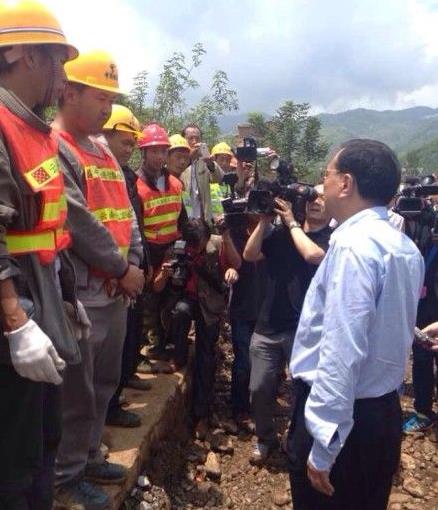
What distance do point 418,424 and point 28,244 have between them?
13.5ft

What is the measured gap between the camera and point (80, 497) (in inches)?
97.7

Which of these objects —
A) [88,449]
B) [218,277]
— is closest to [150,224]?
[218,277]

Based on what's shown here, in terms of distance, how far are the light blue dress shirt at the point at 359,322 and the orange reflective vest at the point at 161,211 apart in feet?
7.38

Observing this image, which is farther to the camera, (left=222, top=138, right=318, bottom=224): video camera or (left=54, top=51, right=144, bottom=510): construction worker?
(left=222, top=138, right=318, bottom=224): video camera

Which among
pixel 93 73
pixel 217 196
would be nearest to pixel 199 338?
pixel 217 196

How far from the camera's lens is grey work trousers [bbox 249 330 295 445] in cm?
392

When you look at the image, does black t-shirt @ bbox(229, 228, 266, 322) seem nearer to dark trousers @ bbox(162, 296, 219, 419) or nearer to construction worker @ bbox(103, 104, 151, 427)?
dark trousers @ bbox(162, 296, 219, 419)

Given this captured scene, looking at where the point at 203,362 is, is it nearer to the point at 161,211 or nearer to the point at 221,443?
the point at 221,443

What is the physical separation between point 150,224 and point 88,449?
194 centimetres

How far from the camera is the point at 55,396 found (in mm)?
1997

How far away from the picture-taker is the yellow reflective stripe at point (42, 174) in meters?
1.78

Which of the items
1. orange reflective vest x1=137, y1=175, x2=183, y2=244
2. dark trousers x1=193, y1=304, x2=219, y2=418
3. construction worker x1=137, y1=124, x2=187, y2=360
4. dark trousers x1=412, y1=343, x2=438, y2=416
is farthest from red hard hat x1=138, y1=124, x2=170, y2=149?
dark trousers x1=412, y1=343, x2=438, y2=416

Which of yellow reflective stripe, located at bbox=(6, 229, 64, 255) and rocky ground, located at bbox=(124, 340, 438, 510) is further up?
yellow reflective stripe, located at bbox=(6, 229, 64, 255)

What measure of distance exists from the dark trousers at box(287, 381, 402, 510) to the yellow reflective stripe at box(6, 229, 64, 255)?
1121 millimetres
